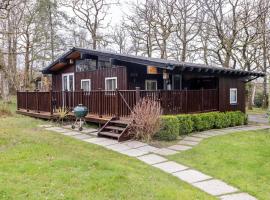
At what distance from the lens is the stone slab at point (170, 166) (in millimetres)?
5719

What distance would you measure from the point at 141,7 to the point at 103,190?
73.6 feet

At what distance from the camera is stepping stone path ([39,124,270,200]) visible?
462cm

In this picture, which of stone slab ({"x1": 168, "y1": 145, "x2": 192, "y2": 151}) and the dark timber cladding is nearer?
stone slab ({"x1": 168, "y1": 145, "x2": 192, "y2": 151})

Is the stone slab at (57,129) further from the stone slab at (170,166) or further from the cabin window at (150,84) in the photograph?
the stone slab at (170,166)

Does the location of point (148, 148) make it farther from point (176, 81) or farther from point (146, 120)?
point (176, 81)

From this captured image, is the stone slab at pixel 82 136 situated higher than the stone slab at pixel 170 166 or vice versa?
the stone slab at pixel 82 136

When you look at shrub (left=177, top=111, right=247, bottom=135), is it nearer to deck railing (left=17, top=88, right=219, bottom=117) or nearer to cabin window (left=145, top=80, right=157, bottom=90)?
deck railing (left=17, top=88, right=219, bottom=117)

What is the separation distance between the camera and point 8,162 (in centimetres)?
537

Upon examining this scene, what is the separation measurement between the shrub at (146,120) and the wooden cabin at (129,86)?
2.27 ft

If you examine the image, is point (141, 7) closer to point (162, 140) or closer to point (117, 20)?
point (117, 20)

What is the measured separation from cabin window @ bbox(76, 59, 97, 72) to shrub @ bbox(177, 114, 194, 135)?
5.04 meters

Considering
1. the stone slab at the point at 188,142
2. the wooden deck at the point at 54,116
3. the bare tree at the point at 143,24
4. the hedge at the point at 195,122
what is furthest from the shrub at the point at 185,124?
the bare tree at the point at 143,24

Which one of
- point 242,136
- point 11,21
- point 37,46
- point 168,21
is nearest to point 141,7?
point 168,21

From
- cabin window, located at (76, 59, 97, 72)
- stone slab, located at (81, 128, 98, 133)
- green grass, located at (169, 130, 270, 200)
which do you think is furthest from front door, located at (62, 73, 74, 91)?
green grass, located at (169, 130, 270, 200)
